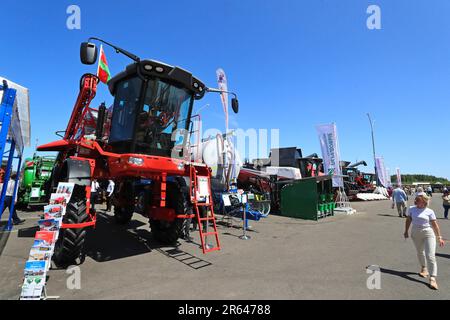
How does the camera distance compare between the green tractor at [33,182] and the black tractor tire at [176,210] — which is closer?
the black tractor tire at [176,210]


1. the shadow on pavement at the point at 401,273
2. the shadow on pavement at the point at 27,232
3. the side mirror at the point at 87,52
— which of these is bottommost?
the shadow on pavement at the point at 27,232

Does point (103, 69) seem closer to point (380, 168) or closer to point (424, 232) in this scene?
point (424, 232)

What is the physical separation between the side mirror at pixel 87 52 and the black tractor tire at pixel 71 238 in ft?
7.98

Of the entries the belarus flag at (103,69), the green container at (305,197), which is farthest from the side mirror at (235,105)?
the green container at (305,197)

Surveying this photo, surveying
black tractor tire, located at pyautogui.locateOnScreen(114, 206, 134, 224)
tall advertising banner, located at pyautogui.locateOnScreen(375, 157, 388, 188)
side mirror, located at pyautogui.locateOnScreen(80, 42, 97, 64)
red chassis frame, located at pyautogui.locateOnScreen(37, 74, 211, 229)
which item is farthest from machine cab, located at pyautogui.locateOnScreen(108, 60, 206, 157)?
tall advertising banner, located at pyautogui.locateOnScreen(375, 157, 388, 188)

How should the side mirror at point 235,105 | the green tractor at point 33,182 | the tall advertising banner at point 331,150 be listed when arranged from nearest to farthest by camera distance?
1. the side mirror at point 235,105
2. the green tractor at point 33,182
3. the tall advertising banner at point 331,150

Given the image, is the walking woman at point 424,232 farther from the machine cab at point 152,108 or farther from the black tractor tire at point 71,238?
the black tractor tire at point 71,238

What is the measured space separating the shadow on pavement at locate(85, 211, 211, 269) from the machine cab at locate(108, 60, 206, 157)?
2.15m

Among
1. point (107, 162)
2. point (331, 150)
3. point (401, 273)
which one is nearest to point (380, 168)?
point (331, 150)

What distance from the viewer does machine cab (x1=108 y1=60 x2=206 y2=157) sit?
4.87 meters

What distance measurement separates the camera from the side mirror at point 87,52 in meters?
4.09

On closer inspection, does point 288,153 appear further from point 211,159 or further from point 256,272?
point 256,272

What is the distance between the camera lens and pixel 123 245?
19.6 ft

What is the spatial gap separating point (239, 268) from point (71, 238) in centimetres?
291
